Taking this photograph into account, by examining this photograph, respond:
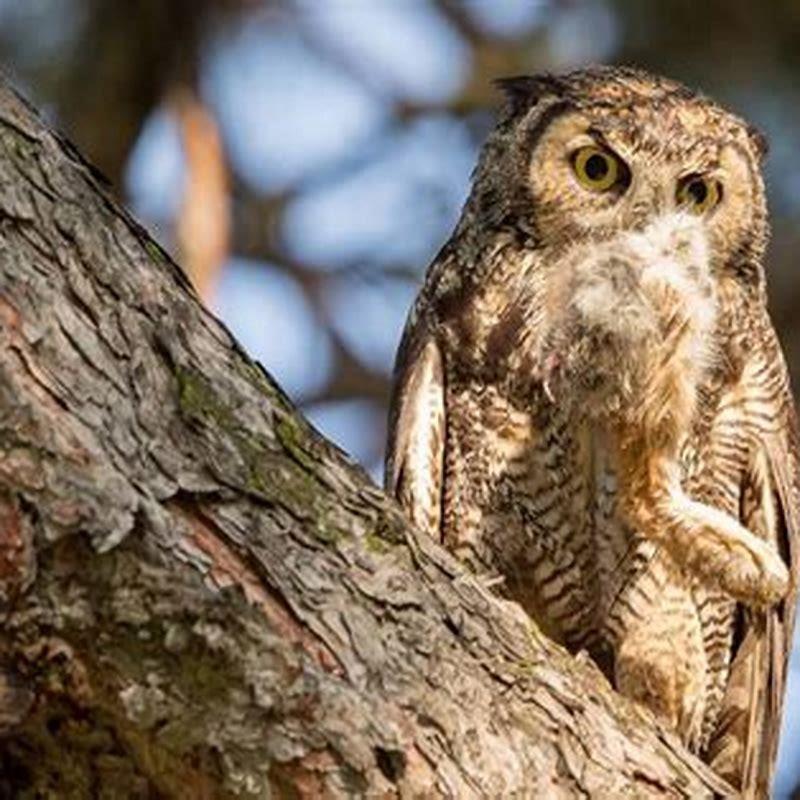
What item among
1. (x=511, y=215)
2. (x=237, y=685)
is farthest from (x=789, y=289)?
(x=237, y=685)

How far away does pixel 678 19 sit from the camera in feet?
17.4

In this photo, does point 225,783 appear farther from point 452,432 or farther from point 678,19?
point 678,19

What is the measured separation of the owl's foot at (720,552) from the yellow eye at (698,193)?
1.70 feet

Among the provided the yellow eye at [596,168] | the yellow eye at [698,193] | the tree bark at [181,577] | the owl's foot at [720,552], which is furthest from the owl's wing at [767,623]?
the tree bark at [181,577]

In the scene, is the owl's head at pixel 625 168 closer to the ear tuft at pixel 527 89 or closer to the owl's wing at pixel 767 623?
the ear tuft at pixel 527 89

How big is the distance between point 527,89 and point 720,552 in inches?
38.3

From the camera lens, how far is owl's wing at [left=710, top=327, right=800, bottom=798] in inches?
140

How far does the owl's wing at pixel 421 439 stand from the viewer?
3.60 m

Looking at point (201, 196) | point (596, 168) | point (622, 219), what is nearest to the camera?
point (622, 219)

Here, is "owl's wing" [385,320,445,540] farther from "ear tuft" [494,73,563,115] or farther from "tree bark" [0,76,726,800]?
"tree bark" [0,76,726,800]

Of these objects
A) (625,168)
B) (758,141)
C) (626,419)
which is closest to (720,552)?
(626,419)

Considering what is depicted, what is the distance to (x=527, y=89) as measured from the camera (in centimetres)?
378

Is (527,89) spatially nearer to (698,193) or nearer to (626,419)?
(698,193)

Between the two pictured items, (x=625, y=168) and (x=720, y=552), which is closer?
(x=720, y=552)
